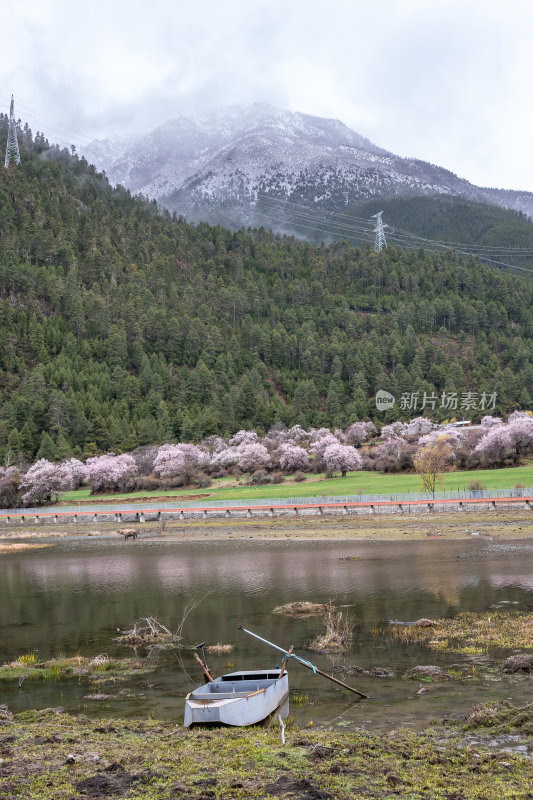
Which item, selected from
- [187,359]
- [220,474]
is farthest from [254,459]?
[187,359]

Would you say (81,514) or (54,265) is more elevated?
(54,265)

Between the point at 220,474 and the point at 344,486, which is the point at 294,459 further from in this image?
the point at 344,486

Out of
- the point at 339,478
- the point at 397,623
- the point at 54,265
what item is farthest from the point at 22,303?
the point at 397,623

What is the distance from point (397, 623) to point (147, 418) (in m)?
120

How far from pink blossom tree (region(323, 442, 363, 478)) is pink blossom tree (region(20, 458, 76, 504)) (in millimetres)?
45486

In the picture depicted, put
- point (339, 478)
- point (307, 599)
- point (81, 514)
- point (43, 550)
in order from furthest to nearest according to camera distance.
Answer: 1. point (339, 478)
2. point (81, 514)
3. point (43, 550)
4. point (307, 599)

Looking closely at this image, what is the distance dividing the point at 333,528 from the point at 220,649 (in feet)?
143

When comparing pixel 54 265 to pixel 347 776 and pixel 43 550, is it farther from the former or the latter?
pixel 347 776

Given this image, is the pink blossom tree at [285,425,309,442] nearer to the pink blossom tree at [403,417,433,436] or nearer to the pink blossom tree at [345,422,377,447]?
the pink blossom tree at [345,422,377,447]

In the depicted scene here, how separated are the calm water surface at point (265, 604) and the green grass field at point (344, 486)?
2891cm

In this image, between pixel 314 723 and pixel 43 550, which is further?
pixel 43 550

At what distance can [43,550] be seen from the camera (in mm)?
66438

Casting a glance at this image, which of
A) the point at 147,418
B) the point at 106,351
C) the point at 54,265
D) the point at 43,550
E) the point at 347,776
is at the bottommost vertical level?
the point at 43,550

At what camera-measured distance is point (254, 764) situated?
13.2 meters
